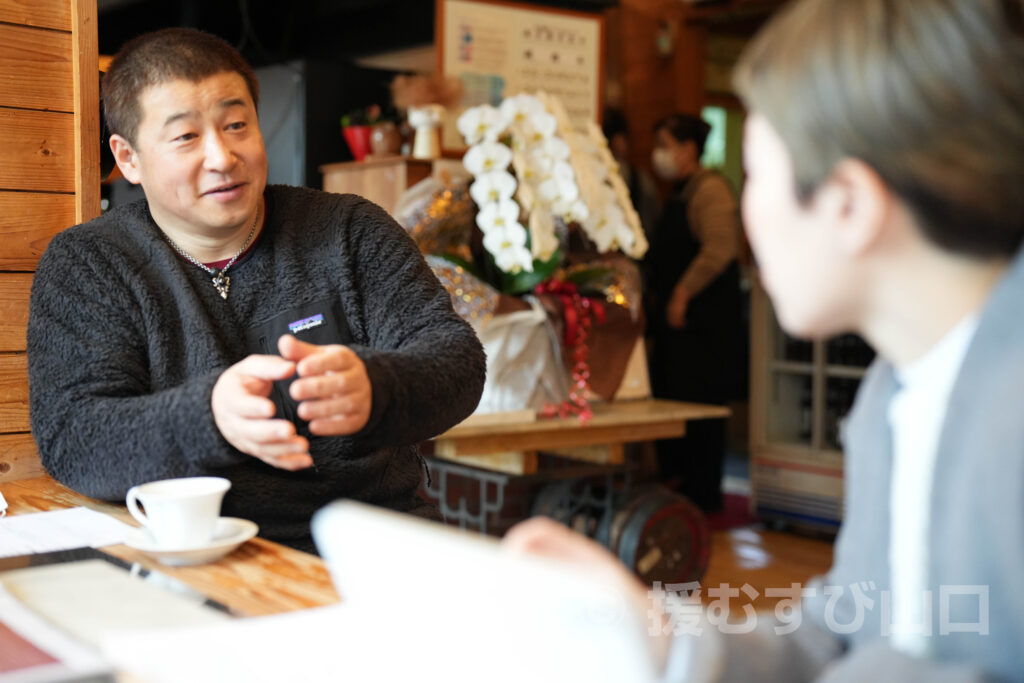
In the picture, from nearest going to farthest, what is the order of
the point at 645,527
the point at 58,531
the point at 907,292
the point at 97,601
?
1. the point at 907,292
2. the point at 97,601
3. the point at 58,531
4. the point at 645,527

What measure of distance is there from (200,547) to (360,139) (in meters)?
2.94

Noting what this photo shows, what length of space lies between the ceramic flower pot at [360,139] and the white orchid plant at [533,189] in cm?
108

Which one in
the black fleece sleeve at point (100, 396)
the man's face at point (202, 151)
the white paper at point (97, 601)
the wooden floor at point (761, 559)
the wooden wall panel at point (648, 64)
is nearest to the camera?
the white paper at point (97, 601)

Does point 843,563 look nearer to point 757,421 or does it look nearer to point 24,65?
point 24,65

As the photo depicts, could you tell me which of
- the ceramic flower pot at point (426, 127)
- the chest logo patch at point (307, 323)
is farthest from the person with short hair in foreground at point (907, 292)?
the ceramic flower pot at point (426, 127)

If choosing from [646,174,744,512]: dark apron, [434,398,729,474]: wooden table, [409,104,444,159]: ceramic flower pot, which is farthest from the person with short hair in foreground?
[646,174,744,512]: dark apron

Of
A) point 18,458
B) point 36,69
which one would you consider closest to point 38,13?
point 36,69

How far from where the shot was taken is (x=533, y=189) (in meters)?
2.71

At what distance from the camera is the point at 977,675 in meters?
0.57

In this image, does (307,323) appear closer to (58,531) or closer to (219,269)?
(219,269)

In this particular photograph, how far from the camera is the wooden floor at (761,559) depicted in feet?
11.2

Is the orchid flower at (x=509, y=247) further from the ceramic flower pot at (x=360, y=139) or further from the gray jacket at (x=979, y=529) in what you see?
the gray jacket at (x=979, y=529)

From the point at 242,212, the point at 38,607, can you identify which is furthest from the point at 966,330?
the point at 242,212

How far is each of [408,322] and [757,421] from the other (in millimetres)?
3038
